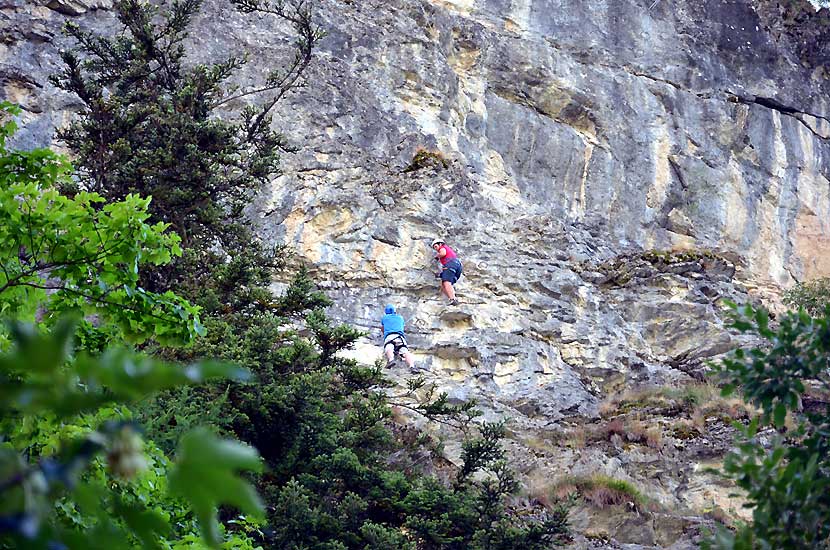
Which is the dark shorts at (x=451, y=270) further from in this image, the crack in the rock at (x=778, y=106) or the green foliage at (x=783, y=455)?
the crack in the rock at (x=778, y=106)

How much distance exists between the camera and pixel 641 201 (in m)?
24.3

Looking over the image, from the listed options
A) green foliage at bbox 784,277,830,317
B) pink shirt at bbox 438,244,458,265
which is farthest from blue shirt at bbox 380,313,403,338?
Result: green foliage at bbox 784,277,830,317

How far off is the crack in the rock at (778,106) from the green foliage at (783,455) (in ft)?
77.2

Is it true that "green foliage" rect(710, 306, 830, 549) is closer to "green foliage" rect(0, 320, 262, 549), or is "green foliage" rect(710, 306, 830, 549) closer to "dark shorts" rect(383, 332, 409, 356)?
"green foliage" rect(0, 320, 262, 549)

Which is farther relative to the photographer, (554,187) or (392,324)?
(554,187)

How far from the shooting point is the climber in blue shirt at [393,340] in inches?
625

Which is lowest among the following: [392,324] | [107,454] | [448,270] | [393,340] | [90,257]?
[393,340]

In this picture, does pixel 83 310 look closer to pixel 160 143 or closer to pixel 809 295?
pixel 160 143

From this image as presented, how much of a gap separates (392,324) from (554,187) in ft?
28.3

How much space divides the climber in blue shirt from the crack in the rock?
51.0ft

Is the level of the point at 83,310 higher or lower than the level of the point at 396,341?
higher

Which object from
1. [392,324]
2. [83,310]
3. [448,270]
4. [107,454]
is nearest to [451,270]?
[448,270]

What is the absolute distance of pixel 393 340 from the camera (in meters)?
15.9

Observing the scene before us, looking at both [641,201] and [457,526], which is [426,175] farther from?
[457,526]
